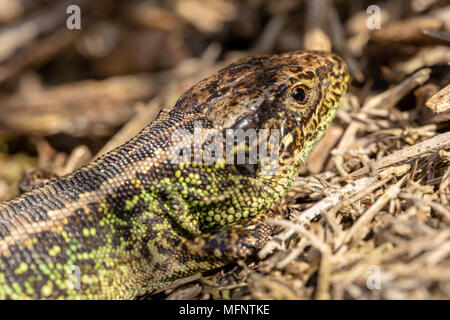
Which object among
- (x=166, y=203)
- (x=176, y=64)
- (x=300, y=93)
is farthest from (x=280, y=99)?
(x=176, y=64)

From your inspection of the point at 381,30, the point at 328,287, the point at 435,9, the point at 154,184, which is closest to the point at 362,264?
the point at 328,287

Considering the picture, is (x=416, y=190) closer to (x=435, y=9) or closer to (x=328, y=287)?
(x=328, y=287)

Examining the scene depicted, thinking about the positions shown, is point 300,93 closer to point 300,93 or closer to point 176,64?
point 300,93

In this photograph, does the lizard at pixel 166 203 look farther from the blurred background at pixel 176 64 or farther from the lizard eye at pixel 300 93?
the blurred background at pixel 176 64

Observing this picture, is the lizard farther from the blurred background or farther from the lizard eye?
the blurred background

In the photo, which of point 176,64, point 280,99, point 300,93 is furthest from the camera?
point 176,64

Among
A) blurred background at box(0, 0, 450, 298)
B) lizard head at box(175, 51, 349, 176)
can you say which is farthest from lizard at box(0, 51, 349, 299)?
blurred background at box(0, 0, 450, 298)

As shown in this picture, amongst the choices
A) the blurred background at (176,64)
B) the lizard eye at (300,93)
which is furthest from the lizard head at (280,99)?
the blurred background at (176,64)
